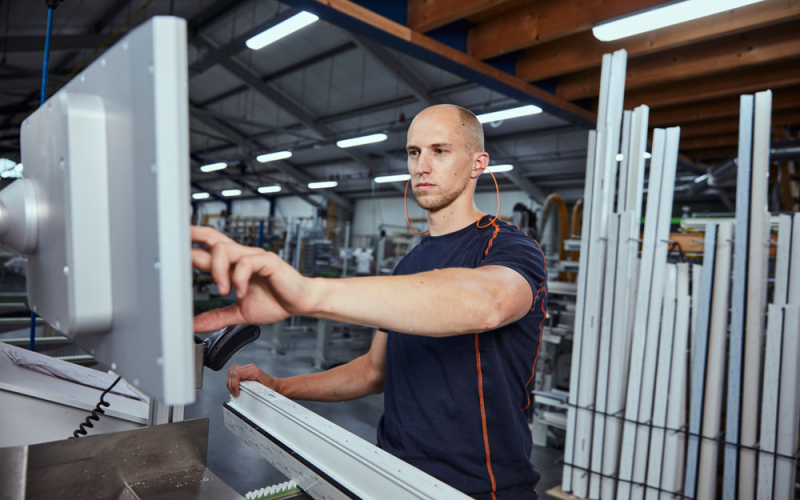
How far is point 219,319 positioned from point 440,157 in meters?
0.81

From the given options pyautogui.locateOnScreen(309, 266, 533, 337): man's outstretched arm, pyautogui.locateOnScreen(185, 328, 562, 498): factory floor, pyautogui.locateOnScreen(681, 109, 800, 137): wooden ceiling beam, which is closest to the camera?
pyautogui.locateOnScreen(309, 266, 533, 337): man's outstretched arm

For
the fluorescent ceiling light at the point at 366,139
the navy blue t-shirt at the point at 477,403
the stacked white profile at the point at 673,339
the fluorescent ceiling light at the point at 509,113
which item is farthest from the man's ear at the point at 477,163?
the fluorescent ceiling light at the point at 366,139

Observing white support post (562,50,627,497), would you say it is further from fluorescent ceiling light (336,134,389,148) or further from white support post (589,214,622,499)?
fluorescent ceiling light (336,134,389,148)

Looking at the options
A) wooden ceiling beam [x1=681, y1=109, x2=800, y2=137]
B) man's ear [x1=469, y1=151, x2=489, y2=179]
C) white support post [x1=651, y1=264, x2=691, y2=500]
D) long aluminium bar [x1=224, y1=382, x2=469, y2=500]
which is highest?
wooden ceiling beam [x1=681, y1=109, x2=800, y2=137]

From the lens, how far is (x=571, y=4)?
2893 mm

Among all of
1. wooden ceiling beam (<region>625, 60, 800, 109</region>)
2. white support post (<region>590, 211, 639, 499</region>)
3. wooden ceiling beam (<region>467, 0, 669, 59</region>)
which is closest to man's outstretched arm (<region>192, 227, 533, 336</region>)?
white support post (<region>590, 211, 639, 499</region>)

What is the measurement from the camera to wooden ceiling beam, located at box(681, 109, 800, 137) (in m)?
4.28

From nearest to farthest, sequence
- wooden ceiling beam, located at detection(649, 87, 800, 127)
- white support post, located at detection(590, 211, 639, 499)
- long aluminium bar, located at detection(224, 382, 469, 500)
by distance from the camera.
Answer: long aluminium bar, located at detection(224, 382, 469, 500), white support post, located at detection(590, 211, 639, 499), wooden ceiling beam, located at detection(649, 87, 800, 127)

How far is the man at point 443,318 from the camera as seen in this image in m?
0.62

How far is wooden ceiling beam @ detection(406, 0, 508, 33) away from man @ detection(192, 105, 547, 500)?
5.85 ft

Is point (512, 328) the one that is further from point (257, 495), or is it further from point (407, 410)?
point (257, 495)

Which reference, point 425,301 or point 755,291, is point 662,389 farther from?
point 425,301

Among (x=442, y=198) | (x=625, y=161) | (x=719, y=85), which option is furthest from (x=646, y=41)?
(x=442, y=198)

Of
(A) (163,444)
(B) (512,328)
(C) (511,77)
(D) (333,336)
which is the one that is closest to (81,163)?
(A) (163,444)
